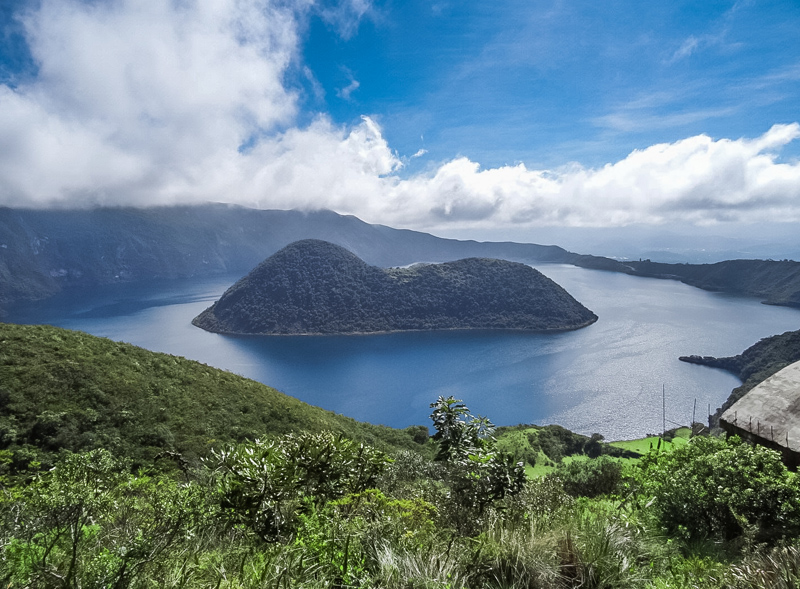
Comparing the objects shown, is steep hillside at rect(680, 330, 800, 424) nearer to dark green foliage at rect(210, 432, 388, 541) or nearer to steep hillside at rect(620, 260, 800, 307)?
steep hillside at rect(620, 260, 800, 307)

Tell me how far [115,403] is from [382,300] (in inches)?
4582

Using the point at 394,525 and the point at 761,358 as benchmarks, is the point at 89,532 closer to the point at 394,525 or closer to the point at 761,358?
the point at 394,525

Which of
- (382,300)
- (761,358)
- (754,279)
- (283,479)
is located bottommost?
(382,300)

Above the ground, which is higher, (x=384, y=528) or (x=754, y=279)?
(x=754, y=279)

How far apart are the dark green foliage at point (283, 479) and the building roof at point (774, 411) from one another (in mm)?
5508

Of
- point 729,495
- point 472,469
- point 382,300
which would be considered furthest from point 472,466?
point 382,300

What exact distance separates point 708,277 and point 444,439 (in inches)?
8358

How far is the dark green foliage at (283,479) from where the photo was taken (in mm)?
4348

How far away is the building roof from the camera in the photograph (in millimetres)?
5855

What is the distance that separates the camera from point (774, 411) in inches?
246

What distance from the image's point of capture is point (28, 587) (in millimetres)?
2863

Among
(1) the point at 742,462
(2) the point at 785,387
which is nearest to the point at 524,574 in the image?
(1) the point at 742,462

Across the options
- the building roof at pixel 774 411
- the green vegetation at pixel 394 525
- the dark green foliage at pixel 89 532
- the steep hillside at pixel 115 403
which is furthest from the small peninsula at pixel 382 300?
the dark green foliage at pixel 89 532

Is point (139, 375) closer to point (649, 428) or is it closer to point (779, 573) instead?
point (779, 573)
